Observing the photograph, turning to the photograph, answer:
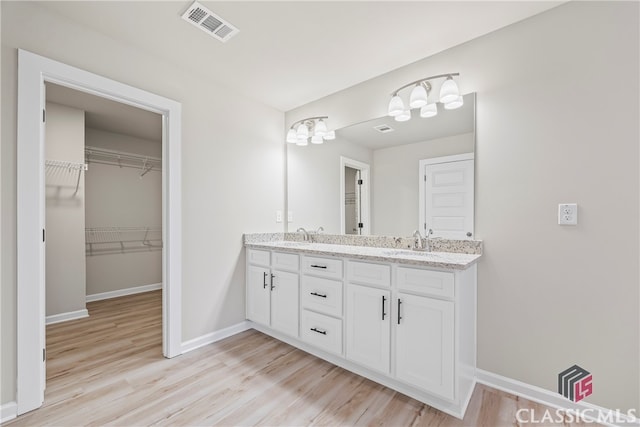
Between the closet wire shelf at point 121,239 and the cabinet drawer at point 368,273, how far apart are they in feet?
12.2

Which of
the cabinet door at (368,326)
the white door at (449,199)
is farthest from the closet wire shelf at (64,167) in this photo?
the white door at (449,199)

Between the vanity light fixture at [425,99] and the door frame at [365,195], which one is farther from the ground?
the vanity light fixture at [425,99]

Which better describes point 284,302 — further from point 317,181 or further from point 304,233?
point 317,181

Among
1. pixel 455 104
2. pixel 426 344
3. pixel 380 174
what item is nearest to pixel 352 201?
pixel 380 174

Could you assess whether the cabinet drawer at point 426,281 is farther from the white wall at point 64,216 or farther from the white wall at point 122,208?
the white wall at point 122,208

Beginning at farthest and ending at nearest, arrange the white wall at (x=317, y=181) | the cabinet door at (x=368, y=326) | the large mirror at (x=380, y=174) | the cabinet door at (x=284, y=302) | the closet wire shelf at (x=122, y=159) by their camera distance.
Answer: the closet wire shelf at (x=122, y=159) → the white wall at (x=317, y=181) → the cabinet door at (x=284, y=302) → the large mirror at (x=380, y=174) → the cabinet door at (x=368, y=326)

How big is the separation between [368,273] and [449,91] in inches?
52.8

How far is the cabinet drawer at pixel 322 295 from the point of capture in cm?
209

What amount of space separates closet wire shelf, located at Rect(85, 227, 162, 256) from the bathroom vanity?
2867 millimetres

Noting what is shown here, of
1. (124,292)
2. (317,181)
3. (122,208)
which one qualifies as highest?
(317,181)

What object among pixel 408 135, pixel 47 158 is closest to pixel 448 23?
pixel 408 135

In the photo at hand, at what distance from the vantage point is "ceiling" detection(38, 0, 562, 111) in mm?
1695

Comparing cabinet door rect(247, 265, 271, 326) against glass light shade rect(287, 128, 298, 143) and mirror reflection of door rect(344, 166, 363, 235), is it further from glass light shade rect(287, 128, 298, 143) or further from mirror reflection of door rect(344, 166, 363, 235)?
glass light shade rect(287, 128, 298, 143)

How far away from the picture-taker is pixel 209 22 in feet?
6.00
